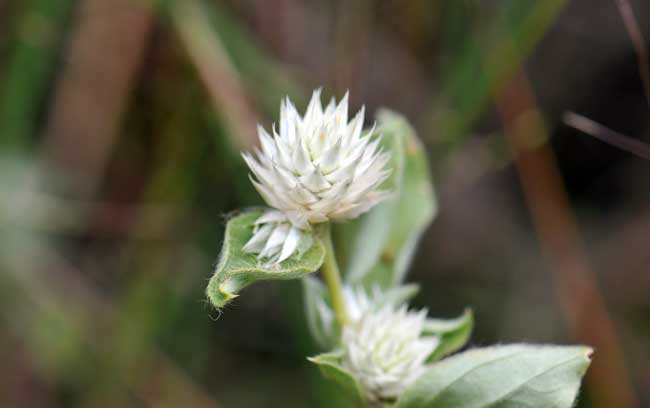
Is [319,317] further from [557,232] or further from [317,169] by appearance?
[557,232]

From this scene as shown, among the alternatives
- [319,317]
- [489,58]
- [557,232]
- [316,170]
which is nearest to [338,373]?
[319,317]

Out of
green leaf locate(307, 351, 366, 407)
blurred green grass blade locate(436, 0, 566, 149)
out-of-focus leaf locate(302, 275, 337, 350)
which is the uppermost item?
blurred green grass blade locate(436, 0, 566, 149)

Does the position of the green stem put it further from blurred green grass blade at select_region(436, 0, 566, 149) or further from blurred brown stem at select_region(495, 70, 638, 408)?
blurred brown stem at select_region(495, 70, 638, 408)

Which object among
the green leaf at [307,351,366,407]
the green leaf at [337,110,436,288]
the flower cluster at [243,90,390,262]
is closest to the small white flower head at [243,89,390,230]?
the flower cluster at [243,90,390,262]

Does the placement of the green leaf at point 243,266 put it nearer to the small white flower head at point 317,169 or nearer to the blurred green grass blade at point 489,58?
the small white flower head at point 317,169

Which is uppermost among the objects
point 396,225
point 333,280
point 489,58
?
point 489,58

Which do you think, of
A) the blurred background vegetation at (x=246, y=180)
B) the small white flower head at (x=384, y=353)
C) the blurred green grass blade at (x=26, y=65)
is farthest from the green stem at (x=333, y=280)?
the blurred green grass blade at (x=26, y=65)

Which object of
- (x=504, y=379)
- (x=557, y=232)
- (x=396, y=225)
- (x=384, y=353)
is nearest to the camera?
(x=504, y=379)
